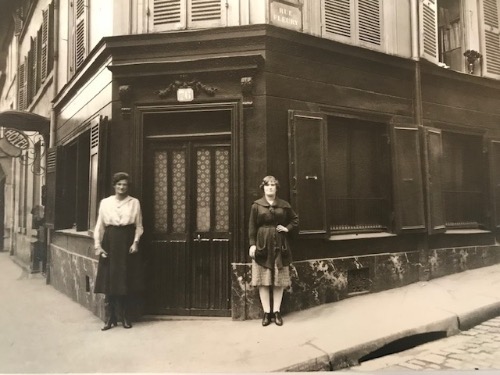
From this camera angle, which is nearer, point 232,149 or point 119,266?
point 119,266

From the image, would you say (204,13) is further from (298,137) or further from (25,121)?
(25,121)

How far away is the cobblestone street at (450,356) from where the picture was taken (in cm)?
365

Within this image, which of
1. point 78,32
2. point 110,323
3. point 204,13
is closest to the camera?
point 110,323

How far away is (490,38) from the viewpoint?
645cm

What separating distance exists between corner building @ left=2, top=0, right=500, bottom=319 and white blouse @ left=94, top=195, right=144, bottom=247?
0.87ft

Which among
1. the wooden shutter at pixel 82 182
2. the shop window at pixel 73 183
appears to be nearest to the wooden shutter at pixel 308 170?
the shop window at pixel 73 183

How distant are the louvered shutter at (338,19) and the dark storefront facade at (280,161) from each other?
0.31m

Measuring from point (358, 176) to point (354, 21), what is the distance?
224 centimetres

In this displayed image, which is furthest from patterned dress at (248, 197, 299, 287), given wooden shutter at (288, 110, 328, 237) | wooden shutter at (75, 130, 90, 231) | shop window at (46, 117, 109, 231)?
wooden shutter at (75, 130, 90, 231)

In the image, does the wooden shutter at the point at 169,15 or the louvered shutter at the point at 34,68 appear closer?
the wooden shutter at the point at 169,15

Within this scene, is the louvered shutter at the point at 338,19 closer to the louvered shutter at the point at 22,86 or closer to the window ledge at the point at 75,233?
the window ledge at the point at 75,233

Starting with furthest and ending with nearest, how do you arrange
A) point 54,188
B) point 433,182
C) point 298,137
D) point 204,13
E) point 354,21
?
point 54,188 < point 433,182 < point 354,21 < point 204,13 < point 298,137

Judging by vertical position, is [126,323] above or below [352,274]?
below

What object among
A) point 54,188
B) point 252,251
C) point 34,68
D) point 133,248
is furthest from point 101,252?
point 34,68
